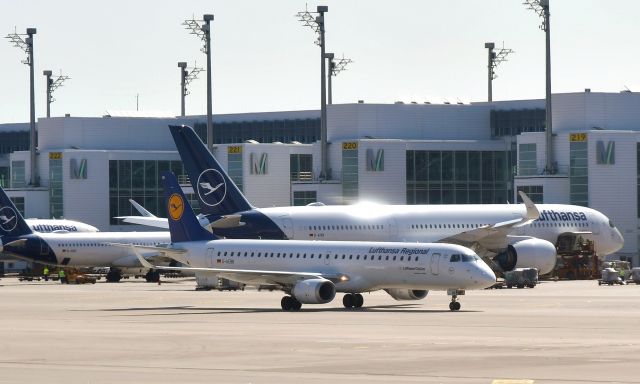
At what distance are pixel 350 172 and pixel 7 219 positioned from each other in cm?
3247

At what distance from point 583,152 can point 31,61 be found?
2261 inches

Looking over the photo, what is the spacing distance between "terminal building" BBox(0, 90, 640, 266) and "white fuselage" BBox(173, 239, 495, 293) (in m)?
52.5

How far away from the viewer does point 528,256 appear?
9431 centimetres

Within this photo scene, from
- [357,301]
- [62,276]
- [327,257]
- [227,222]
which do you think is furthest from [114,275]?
[357,301]

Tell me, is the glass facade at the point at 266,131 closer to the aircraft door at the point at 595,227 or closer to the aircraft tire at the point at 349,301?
the aircraft door at the point at 595,227

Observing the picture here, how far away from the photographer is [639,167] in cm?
12125

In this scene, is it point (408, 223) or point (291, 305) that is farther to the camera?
point (408, 223)

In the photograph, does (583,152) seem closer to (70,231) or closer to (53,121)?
(70,231)

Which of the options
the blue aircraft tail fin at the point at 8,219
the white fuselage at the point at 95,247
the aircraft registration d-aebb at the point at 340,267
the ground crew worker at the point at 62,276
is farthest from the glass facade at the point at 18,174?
the aircraft registration d-aebb at the point at 340,267

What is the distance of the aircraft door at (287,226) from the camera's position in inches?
3730

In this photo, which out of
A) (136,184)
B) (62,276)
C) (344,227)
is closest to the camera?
(344,227)

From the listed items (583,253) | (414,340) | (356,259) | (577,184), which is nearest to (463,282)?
(356,259)

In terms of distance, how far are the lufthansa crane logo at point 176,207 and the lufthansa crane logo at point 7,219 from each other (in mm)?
36971

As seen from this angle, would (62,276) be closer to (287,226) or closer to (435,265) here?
(287,226)
